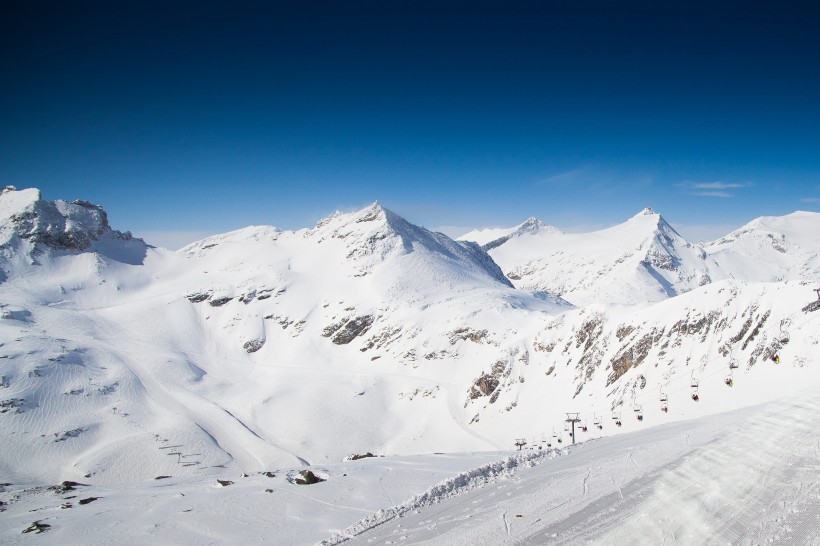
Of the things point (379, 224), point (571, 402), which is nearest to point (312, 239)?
point (379, 224)

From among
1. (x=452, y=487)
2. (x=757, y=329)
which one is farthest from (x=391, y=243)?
(x=452, y=487)

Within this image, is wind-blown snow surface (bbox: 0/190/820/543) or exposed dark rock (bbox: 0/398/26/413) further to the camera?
exposed dark rock (bbox: 0/398/26/413)

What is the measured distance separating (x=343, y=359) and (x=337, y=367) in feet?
13.0

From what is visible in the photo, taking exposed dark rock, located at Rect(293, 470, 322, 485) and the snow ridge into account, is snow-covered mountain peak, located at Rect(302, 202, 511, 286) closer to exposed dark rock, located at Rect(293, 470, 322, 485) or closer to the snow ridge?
exposed dark rock, located at Rect(293, 470, 322, 485)

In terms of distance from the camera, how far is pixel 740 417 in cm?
2447

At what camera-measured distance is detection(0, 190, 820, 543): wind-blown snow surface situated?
44.7 m

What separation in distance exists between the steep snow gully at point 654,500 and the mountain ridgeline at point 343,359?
2347 centimetres

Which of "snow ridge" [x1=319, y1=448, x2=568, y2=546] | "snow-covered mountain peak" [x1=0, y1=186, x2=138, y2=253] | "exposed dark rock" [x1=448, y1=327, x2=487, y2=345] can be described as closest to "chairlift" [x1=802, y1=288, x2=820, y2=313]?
"snow ridge" [x1=319, y1=448, x2=568, y2=546]

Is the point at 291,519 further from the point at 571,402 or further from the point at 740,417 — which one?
the point at 571,402

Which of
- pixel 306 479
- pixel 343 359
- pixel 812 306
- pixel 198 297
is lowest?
pixel 306 479

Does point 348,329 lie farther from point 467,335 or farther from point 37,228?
point 37,228

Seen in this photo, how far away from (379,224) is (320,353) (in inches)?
2664

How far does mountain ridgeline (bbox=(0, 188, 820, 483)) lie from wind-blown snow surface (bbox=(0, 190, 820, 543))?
385mm

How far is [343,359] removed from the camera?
115m
